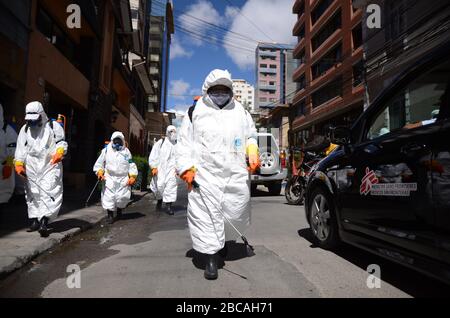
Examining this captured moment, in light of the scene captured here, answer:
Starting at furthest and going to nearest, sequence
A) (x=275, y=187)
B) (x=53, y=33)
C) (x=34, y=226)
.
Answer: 1. (x=275, y=187)
2. (x=53, y=33)
3. (x=34, y=226)

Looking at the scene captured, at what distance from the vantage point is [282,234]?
505 centimetres

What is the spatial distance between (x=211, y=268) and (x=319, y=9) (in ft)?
112

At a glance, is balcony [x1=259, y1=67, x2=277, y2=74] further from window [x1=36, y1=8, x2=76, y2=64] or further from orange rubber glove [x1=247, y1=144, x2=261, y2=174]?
orange rubber glove [x1=247, y1=144, x2=261, y2=174]

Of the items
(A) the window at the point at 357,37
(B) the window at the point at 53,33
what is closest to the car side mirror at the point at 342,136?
(B) the window at the point at 53,33

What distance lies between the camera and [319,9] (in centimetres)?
3203

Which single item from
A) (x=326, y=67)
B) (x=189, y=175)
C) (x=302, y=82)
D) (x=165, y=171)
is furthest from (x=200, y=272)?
(x=302, y=82)

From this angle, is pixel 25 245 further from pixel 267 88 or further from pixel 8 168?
pixel 267 88

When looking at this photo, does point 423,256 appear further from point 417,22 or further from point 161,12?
point 161,12

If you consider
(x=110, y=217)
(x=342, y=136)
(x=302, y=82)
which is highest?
(x=302, y=82)

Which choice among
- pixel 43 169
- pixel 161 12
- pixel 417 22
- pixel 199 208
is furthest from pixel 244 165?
pixel 161 12

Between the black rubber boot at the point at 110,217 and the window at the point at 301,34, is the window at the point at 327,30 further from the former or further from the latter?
the black rubber boot at the point at 110,217

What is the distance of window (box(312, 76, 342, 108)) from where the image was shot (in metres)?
25.9
